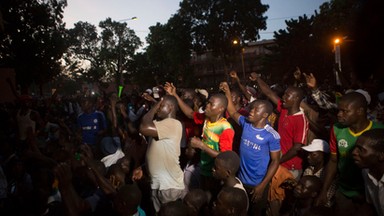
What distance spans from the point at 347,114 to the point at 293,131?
1085 mm

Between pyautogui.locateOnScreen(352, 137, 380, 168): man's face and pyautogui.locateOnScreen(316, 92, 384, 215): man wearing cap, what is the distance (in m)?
0.51

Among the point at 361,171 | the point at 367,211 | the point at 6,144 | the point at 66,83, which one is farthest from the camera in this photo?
the point at 66,83

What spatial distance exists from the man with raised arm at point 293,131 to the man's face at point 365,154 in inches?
53.0

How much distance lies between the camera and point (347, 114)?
10.1 ft

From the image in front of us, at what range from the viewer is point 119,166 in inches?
164

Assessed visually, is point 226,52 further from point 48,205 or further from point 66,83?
point 66,83

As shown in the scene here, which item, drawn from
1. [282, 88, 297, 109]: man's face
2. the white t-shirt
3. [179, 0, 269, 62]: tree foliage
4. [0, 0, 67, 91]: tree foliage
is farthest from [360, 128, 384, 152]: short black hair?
[179, 0, 269, 62]: tree foliage

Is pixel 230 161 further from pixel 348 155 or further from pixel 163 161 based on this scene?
pixel 348 155

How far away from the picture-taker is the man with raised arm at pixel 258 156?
3553 mm

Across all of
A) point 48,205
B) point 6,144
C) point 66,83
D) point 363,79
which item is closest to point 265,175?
point 48,205

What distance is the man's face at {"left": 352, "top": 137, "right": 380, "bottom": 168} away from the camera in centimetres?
254

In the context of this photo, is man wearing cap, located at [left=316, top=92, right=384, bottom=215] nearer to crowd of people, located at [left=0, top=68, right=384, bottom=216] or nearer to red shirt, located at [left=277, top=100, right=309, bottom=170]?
crowd of people, located at [left=0, top=68, right=384, bottom=216]

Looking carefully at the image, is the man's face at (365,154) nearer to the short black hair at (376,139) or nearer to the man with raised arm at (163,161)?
the short black hair at (376,139)

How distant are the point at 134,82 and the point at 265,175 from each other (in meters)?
45.4
